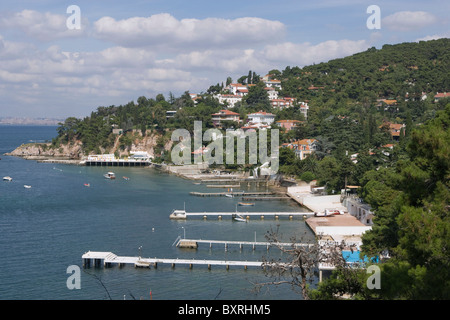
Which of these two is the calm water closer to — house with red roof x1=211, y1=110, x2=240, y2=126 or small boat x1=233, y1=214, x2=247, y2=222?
small boat x1=233, y1=214, x2=247, y2=222

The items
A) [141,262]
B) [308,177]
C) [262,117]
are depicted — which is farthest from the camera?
[262,117]

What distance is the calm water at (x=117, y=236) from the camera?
1850 cm

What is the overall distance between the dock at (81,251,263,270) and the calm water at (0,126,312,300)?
0.90 feet

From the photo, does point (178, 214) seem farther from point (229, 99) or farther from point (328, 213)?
point (229, 99)

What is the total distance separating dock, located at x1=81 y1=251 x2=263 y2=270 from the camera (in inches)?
826

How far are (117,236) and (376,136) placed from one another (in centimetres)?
3025

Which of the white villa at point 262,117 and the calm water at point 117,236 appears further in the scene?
the white villa at point 262,117

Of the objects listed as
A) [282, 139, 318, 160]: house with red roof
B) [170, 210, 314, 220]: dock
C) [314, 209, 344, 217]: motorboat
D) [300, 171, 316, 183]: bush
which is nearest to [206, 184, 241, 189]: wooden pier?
[300, 171, 316, 183]: bush

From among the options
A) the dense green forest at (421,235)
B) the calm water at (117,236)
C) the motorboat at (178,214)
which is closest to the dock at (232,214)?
the motorboat at (178,214)

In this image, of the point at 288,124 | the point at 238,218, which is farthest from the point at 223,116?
the point at 238,218

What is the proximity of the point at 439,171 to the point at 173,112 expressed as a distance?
69.6 meters

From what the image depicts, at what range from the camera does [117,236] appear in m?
26.5

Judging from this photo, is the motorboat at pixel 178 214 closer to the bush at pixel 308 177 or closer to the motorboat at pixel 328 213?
the motorboat at pixel 328 213

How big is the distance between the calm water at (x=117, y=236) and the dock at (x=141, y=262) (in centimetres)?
28
